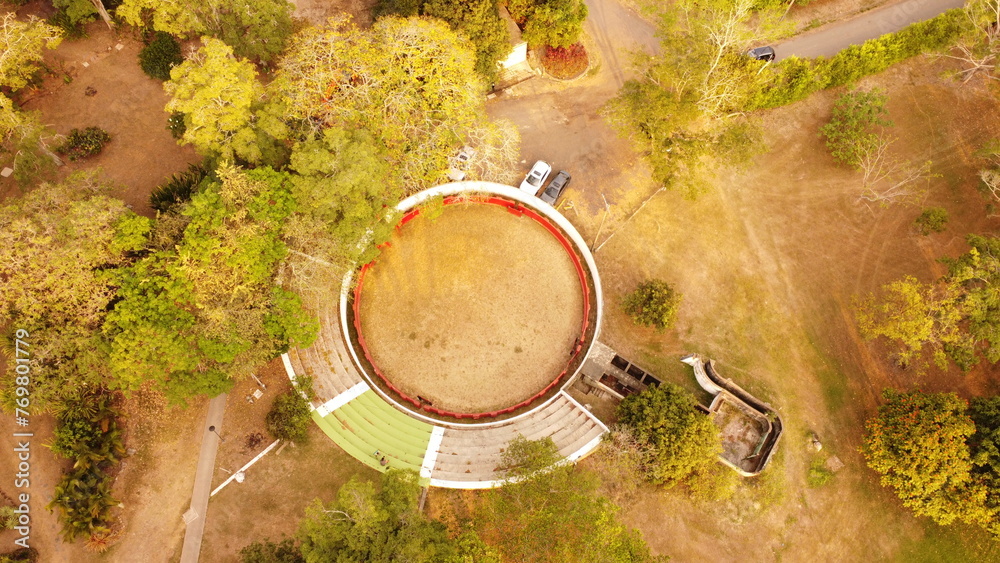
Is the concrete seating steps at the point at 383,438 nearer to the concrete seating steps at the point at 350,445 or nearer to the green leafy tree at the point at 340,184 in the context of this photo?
the concrete seating steps at the point at 350,445

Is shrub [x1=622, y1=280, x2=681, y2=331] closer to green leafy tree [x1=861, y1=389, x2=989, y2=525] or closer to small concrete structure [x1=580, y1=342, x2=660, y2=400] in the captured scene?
small concrete structure [x1=580, y1=342, x2=660, y2=400]

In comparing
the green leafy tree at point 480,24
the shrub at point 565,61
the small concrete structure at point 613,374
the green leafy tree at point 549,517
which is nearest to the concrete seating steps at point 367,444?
the green leafy tree at point 549,517

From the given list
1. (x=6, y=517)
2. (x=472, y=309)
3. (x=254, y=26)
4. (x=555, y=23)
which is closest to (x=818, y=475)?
(x=472, y=309)

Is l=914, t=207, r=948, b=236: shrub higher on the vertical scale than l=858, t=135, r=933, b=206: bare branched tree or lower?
lower

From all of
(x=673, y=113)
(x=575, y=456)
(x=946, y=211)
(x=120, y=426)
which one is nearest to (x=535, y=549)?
(x=575, y=456)

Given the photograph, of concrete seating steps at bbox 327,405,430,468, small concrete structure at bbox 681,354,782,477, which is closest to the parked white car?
small concrete structure at bbox 681,354,782,477
